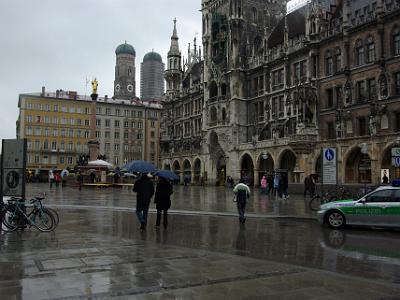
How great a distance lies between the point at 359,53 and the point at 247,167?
2319 centimetres

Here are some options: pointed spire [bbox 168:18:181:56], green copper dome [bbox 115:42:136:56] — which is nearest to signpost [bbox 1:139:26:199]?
pointed spire [bbox 168:18:181:56]

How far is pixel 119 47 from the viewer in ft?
493

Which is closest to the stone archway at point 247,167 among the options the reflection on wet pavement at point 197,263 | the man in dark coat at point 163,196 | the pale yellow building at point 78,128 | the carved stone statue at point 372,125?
the carved stone statue at point 372,125

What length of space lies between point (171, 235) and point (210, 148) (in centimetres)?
5037

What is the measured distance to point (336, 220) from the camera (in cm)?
1444

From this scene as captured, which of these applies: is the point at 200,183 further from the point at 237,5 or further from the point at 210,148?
the point at 237,5

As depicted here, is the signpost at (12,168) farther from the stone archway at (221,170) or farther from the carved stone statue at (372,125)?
the stone archway at (221,170)

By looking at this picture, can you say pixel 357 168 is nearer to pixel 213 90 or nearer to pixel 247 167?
pixel 247 167

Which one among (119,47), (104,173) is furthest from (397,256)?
(119,47)

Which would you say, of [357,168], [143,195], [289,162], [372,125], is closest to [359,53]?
[372,125]

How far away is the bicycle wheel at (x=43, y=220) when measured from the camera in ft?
40.3

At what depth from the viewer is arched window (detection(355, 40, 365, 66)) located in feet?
136

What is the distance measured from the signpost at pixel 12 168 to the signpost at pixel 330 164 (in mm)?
12612

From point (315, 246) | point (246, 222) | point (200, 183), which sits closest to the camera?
point (315, 246)
